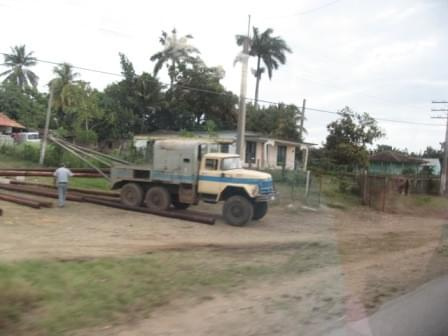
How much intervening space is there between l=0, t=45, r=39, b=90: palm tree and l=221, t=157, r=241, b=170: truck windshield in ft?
184

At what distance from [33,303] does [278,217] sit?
1472 centimetres

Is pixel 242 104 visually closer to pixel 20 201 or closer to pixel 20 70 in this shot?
pixel 20 201

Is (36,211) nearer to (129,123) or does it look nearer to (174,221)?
(174,221)

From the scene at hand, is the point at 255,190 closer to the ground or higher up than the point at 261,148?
closer to the ground

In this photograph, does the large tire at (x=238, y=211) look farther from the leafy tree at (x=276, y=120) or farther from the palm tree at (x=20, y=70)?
the palm tree at (x=20, y=70)

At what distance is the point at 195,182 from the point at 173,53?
109 ft

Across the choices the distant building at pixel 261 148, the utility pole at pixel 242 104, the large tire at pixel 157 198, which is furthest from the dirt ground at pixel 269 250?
the distant building at pixel 261 148

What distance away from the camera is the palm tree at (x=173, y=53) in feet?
158

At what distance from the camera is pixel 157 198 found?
1902 cm

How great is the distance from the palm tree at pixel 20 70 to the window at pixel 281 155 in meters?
40.6

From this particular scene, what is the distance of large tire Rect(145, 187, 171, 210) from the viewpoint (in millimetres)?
18775

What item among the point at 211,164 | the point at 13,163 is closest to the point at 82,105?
the point at 13,163

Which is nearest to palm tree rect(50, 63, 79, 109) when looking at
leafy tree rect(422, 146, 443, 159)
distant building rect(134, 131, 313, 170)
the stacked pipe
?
distant building rect(134, 131, 313, 170)

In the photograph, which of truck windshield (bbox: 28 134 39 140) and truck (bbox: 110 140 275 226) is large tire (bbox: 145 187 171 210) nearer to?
truck (bbox: 110 140 275 226)
